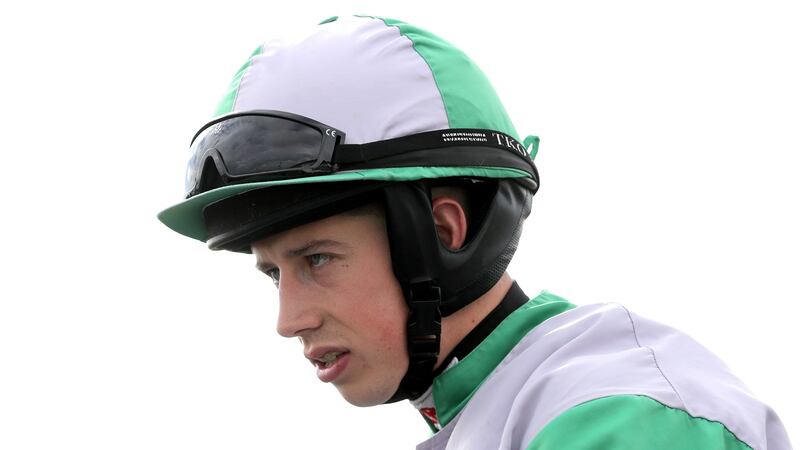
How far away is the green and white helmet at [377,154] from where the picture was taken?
2.46 metres

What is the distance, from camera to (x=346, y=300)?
2453mm

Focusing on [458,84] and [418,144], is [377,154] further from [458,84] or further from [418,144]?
[458,84]

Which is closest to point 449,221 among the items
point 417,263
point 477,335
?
point 417,263

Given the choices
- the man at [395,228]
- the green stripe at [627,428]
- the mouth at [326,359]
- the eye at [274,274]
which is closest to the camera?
the green stripe at [627,428]

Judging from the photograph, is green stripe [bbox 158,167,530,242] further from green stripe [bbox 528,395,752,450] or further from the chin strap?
green stripe [bbox 528,395,752,450]

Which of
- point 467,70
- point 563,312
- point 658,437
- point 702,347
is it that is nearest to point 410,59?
point 467,70

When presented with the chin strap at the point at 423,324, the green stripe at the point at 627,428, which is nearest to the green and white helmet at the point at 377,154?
the chin strap at the point at 423,324

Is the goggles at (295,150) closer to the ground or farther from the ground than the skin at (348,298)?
farther from the ground

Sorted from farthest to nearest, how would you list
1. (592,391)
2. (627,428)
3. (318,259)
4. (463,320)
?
1. (463,320)
2. (318,259)
3. (592,391)
4. (627,428)

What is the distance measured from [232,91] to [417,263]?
69 centimetres

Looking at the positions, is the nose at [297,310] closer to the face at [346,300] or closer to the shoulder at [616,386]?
the face at [346,300]

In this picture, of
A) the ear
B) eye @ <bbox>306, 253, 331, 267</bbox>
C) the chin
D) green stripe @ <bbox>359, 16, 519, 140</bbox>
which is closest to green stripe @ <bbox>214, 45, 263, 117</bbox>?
green stripe @ <bbox>359, 16, 519, 140</bbox>

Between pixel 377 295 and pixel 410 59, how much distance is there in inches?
24.3

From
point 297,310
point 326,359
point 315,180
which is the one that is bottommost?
point 326,359
